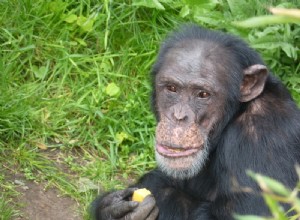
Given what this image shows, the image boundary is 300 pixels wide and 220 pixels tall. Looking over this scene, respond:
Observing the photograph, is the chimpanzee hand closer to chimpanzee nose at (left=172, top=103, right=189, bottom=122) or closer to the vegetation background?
chimpanzee nose at (left=172, top=103, right=189, bottom=122)

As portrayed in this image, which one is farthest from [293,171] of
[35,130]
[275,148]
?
[35,130]

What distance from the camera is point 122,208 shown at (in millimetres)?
4938

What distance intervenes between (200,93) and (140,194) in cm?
91

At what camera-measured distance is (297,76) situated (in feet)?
22.1

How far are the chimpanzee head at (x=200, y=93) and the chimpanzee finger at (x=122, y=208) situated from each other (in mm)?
A: 434

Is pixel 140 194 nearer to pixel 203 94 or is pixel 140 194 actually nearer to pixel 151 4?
pixel 203 94

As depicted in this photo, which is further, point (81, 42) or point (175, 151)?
point (81, 42)

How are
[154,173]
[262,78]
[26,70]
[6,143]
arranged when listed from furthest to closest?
[26,70], [6,143], [154,173], [262,78]

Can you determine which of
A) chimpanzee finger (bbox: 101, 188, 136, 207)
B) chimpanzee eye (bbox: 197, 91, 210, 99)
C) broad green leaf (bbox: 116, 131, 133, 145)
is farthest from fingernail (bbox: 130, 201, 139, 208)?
broad green leaf (bbox: 116, 131, 133, 145)

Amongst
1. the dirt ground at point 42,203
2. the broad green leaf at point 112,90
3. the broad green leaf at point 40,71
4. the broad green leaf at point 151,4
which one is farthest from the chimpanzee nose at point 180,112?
the broad green leaf at point 40,71

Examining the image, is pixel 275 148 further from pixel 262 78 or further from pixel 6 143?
pixel 6 143

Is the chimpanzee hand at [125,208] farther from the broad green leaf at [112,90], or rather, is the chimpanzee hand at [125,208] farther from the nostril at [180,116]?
the broad green leaf at [112,90]

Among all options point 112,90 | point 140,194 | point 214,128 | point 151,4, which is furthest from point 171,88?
point 151,4

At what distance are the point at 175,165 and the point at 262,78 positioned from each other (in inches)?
33.9
